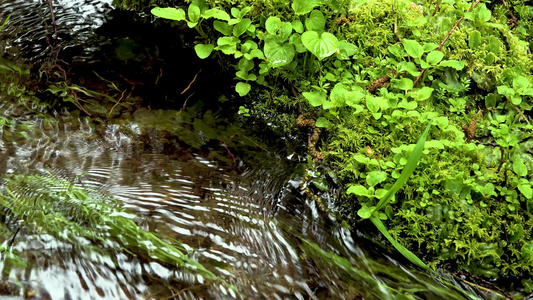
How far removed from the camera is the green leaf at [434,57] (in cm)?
274

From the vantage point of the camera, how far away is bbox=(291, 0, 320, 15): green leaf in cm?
282

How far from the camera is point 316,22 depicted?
2854 millimetres

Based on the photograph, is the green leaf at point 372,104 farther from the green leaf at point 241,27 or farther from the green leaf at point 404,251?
the green leaf at point 241,27

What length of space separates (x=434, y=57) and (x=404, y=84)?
0.28m

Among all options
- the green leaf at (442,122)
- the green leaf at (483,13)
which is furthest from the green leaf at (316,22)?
the green leaf at (483,13)

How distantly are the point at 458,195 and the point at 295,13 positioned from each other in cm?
171

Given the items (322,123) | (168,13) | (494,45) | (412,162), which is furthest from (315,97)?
(494,45)

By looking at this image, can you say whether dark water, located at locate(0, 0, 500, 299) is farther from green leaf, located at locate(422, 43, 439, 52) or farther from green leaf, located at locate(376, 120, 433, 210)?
green leaf, located at locate(422, 43, 439, 52)

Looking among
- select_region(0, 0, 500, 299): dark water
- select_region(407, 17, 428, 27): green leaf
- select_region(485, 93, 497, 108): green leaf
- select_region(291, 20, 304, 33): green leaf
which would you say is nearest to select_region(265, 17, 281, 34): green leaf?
select_region(291, 20, 304, 33): green leaf

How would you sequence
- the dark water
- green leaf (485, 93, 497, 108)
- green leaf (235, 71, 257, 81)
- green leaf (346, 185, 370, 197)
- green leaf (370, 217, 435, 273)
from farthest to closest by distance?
green leaf (235, 71, 257, 81), green leaf (485, 93, 497, 108), green leaf (346, 185, 370, 197), green leaf (370, 217, 435, 273), the dark water

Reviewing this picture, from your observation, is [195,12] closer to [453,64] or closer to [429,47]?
[429,47]

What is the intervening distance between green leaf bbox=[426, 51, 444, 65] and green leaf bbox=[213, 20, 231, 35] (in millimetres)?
1526

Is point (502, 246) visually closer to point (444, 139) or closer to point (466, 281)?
point (466, 281)

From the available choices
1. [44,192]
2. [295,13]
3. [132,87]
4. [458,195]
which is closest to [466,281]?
[458,195]
